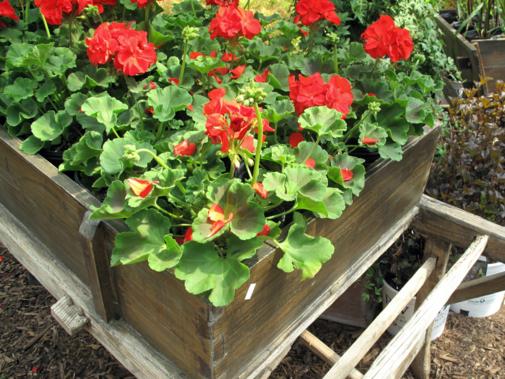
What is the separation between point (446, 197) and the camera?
77.5 inches

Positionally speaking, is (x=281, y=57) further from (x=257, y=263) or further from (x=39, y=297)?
(x=39, y=297)

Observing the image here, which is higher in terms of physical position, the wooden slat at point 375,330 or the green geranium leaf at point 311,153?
the green geranium leaf at point 311,153

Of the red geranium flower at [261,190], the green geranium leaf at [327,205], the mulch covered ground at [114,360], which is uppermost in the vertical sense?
the red geranium flower at [261,190]

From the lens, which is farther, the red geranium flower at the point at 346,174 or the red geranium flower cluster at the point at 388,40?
the red geranium flower cluster at the point at 388,40

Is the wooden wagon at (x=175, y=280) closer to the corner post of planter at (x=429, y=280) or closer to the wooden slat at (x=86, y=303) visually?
the wooden slat at (x=86, y=303)

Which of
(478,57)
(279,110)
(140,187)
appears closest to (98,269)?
(140,187)

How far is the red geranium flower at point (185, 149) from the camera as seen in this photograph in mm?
1046

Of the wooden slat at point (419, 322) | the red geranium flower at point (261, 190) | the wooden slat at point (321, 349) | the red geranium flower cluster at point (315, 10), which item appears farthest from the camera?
the wooden slat at point (321, 349)

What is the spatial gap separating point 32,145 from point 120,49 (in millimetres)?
299

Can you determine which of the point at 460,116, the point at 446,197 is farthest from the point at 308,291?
the point at 460,116

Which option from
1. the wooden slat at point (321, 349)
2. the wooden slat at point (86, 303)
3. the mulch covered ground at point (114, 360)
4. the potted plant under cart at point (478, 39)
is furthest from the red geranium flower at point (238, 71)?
the potted plant under cart at point (478, 39)

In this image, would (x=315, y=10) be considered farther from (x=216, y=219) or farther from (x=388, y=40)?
(x=216, y=219)

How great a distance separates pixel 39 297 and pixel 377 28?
71.0 inches

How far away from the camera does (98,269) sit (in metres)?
1.14
